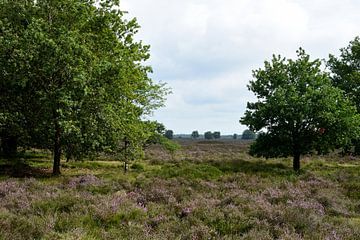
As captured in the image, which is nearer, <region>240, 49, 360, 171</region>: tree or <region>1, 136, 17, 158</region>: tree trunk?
<region>240, 49, 360, 171</region>: tree

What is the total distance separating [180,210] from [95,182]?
6.17 metres

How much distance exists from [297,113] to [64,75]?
50.0 ft

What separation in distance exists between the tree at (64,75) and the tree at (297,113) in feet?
33.3

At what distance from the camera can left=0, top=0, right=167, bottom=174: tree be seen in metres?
16.8

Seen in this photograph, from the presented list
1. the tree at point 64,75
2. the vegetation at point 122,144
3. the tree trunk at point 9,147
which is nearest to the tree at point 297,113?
the vegetation at point 122,144

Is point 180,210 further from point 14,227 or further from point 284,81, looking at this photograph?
point 284,81

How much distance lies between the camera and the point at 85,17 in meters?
19.3

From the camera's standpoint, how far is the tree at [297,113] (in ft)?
79.6

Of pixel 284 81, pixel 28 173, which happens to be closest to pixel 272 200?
pixel 28 173

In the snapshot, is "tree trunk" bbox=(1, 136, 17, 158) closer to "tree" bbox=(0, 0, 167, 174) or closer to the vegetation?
the vegetation

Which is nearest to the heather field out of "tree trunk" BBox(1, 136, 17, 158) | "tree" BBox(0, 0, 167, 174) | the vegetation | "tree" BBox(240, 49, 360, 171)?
the vegetation

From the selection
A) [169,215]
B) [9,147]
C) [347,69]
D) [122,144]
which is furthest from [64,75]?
[347,69]

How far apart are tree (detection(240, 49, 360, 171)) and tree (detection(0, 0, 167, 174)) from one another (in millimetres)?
10151

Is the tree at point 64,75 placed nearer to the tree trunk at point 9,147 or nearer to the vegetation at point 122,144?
the vegetation at point 122,144
